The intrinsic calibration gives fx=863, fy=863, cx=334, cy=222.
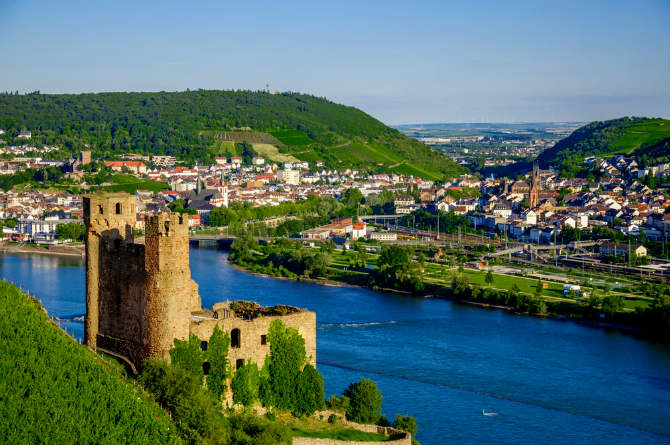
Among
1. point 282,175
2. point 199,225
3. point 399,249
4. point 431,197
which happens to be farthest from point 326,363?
point 282,175

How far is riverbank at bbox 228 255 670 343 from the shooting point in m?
17.3

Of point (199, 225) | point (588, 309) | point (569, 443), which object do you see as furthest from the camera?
point (199, 225)

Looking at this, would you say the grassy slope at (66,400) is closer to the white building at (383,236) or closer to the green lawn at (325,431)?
the green lawn at (325,431)

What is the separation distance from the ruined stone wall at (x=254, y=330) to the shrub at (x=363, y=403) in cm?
128

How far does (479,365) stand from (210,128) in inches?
1999

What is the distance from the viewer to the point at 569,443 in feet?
36.4

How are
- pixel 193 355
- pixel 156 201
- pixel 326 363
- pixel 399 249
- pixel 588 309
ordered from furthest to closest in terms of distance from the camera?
pixel 156 201 → pixel 399 249 → pixel 588 309 → pixel 326 363 → pixel 193 355

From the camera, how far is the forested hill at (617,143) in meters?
45.2

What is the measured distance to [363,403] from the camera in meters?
9.79

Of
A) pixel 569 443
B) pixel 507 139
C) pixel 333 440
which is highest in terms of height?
pixel 507 139

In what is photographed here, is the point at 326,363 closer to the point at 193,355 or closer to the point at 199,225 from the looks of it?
the point at 193,355

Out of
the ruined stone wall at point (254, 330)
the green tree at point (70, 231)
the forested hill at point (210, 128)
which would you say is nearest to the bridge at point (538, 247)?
the green tree at point (70, 231)

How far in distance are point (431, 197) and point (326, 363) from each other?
29067mm

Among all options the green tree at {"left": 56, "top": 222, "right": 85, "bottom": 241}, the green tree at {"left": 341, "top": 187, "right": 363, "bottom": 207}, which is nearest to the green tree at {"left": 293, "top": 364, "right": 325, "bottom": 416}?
the green tree at {"left": 56, "top": 222, "right": 85, "bottom": 241}
